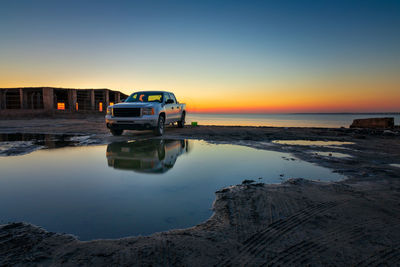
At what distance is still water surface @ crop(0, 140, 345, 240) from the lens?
228 cm

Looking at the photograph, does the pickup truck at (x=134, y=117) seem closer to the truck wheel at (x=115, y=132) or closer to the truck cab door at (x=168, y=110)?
the truck wheel at (x=115, y=132)

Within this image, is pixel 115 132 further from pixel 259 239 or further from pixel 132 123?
pixel 259 239

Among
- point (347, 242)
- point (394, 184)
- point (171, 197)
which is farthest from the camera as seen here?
point (394, 184)

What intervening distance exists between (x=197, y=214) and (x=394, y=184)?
3.23m

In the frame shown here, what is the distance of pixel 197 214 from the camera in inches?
97.3

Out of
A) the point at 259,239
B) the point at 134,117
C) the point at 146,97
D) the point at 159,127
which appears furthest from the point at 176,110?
the point at 259,239

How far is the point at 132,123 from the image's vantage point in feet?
31.2

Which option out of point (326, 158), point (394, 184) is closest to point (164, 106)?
point (326, 158)

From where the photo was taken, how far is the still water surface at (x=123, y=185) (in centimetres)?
228

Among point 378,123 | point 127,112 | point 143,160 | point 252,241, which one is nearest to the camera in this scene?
point 252,241

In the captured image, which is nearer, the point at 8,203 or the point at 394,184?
the point at 8,203

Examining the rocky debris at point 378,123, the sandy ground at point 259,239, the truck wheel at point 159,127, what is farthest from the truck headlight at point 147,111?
the rocky debris at point 378,123

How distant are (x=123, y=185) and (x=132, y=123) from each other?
21.4ft

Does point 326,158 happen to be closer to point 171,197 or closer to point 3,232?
point 171,197
